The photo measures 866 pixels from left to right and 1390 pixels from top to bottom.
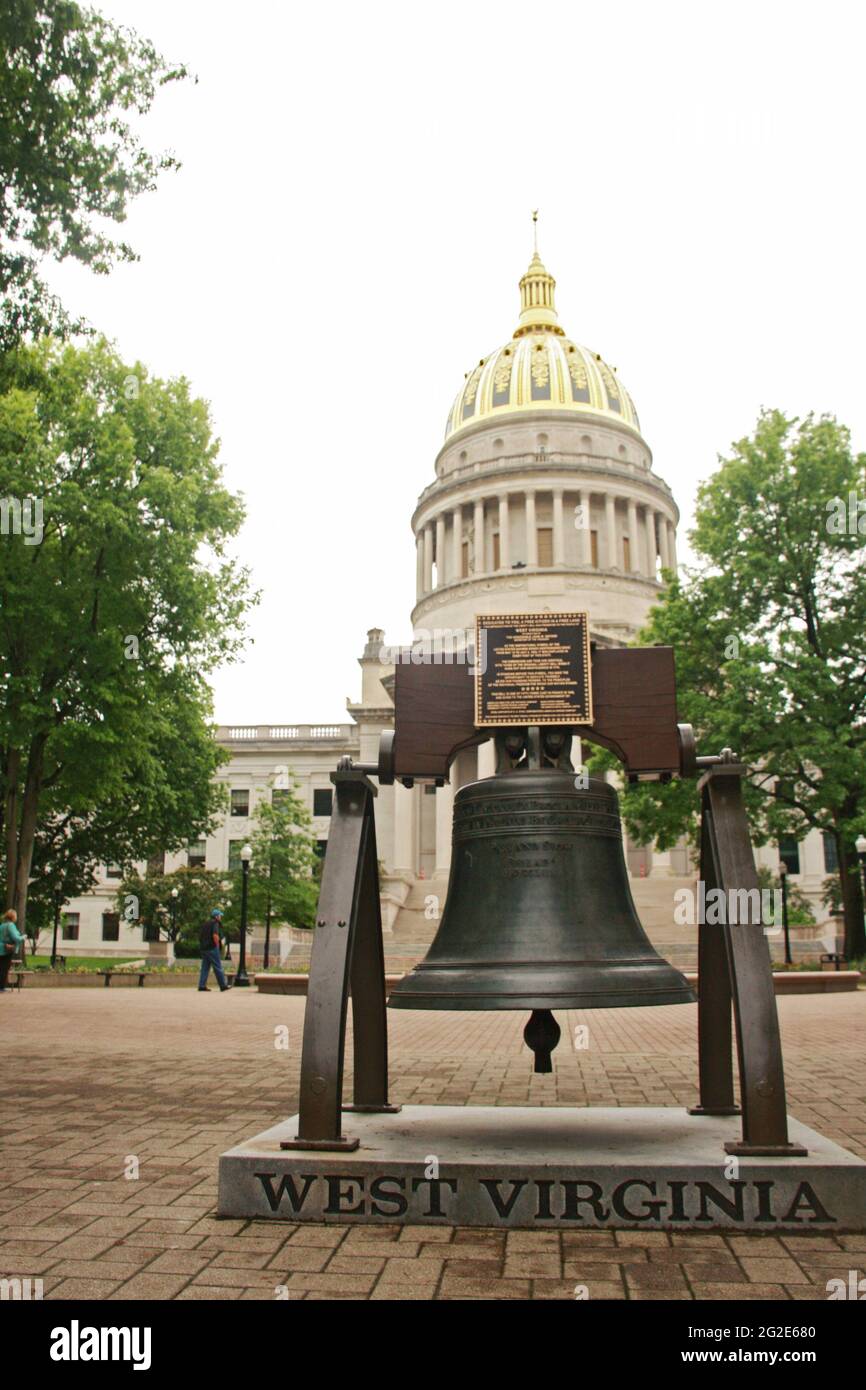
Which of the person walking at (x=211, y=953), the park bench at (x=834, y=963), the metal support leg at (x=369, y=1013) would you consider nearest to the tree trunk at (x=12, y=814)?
the person walking at (x=211, y=953)

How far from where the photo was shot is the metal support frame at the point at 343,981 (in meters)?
5.21

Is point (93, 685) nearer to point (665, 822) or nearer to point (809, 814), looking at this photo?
point (665, 822)

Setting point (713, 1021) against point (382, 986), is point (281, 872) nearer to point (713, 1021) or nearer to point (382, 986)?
point (382, 986)

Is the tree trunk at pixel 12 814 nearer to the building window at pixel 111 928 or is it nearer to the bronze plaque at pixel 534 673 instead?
the bronze plaque at pixel 534 673

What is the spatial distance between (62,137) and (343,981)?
38.8 ft

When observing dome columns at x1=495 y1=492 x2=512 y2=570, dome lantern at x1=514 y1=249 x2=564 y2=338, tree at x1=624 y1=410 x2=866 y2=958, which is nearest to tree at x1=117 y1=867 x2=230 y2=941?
tree at x1=624 y1=410 x2=866 y2=958

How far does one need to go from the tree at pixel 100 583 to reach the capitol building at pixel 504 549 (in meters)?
34.9

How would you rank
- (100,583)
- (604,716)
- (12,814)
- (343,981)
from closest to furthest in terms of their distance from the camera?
(343,981) → (604,716) → (100,583) → (12,814)

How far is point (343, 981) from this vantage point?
5.35 meters

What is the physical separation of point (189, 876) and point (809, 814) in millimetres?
32396

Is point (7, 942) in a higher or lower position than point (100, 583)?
lower

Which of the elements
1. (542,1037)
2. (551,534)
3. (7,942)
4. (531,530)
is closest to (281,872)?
(7,942)

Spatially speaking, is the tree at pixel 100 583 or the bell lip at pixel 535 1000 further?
the tree at pixel 100 583

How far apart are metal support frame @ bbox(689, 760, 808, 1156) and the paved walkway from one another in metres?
0.56
